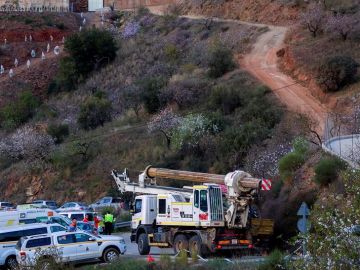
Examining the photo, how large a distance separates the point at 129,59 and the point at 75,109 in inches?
351

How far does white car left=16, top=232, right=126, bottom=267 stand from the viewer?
26359 mm

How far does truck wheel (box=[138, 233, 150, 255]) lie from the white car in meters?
1.29

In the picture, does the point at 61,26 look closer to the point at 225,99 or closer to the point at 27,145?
the point at 27,145

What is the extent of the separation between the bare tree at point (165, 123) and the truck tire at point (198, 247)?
22325 millimetres

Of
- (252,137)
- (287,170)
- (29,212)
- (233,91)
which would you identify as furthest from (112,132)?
(287,170)

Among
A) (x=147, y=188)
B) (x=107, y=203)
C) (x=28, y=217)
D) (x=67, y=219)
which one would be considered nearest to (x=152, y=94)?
(x=107, y=203)

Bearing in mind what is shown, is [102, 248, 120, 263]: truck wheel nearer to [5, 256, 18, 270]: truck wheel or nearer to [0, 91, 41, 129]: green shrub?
[5, 256, 18, 270]: truck wheel

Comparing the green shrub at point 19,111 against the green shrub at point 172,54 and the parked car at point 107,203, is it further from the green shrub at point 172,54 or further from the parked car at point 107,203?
the parked car at point 107,203

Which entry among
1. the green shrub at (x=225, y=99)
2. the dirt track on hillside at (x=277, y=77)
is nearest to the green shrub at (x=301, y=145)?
the dirt track on hillside at (x=277, y=77)

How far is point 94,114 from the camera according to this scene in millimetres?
57688

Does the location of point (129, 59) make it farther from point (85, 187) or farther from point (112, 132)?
point (85, 187)

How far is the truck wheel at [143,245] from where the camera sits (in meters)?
28.9

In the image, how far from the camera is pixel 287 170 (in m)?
30.9

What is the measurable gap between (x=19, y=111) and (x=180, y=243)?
40.8 meters
